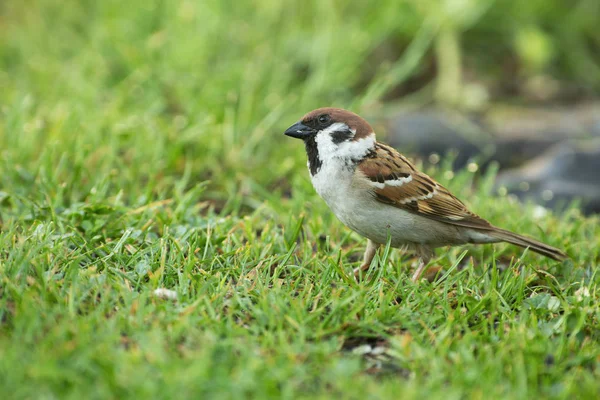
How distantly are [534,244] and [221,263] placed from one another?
1587 millimetres

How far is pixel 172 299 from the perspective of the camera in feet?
10.3

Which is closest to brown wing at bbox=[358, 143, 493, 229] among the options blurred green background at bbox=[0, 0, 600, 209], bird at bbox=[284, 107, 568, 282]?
bird at bbox=[284, 107, 568, 282]

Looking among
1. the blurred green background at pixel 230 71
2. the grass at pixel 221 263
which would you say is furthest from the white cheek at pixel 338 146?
the blurred green background at pixel 230 71

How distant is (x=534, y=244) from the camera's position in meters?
3.81

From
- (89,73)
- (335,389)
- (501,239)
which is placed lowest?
(335,389)

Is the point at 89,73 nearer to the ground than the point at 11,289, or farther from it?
farther from it

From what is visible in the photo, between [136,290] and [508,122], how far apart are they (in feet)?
15.2

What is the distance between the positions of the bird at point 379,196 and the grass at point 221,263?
167 millimetres

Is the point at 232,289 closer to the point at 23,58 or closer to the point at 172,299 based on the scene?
the point at 172,299

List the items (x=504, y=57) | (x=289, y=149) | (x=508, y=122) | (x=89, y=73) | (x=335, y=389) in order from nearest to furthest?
(x=335, y=389)
(x=289, y=149)
(x=89, y=73)
(x=508, y=122)
(x=504, y=57)

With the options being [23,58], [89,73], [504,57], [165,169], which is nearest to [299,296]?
[165,169]

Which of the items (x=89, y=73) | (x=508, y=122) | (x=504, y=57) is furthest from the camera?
(x=504, y=57)

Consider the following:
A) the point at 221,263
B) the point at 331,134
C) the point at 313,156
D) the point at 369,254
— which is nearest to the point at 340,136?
the point at 331,134

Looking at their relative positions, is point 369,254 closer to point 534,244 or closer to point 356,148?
point 356,148
